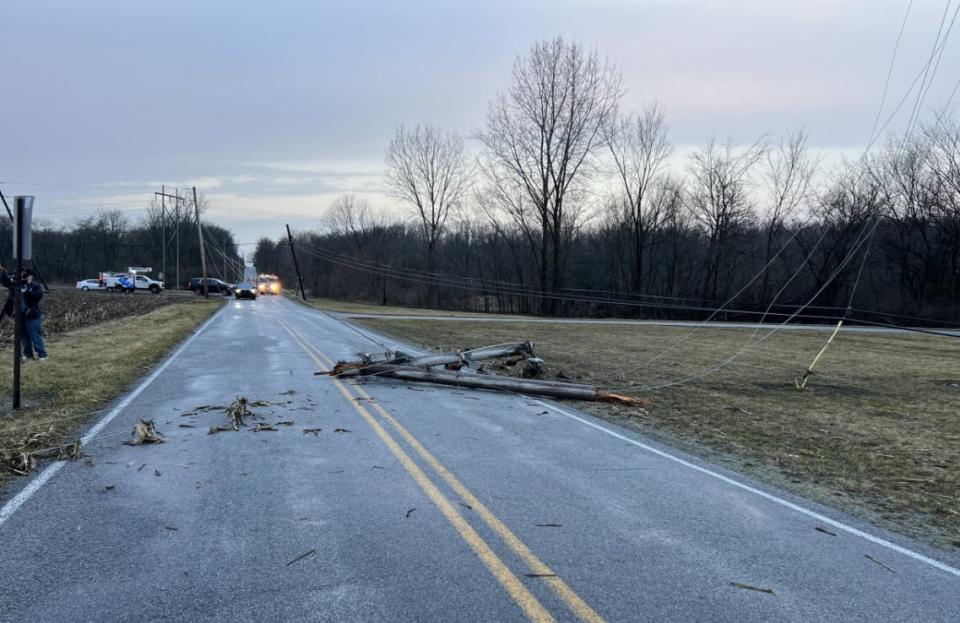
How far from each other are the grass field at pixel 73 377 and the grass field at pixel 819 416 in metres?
7.59

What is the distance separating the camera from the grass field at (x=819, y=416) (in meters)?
6.30

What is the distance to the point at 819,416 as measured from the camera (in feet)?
33.9

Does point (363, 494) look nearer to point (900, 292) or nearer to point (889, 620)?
point (889, 620)

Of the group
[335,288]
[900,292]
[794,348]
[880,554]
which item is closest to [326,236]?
[335,288]

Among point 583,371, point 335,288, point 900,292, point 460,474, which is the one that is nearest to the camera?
point 460,474

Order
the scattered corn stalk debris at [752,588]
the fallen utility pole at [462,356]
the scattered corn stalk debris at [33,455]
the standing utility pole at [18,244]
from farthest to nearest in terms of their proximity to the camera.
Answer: the fallen utility pole at [462,356], the standing utility pole at [18,244], the scattered corn stalk debris at [33,455], the scattered corn stalk debris at [752,588]

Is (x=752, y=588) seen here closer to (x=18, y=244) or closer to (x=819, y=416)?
(x=819, y=416)

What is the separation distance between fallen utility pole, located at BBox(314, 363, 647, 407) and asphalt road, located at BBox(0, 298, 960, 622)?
2.94 m

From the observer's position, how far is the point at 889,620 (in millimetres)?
3568

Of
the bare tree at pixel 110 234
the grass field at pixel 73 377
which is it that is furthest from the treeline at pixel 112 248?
the grass field at pixel 73 377

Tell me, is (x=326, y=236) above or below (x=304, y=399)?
above

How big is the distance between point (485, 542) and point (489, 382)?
276 inches

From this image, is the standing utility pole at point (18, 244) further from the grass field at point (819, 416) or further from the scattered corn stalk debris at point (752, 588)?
the scattered corn stalk debris at point (752, 588)

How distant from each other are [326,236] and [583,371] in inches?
3805
